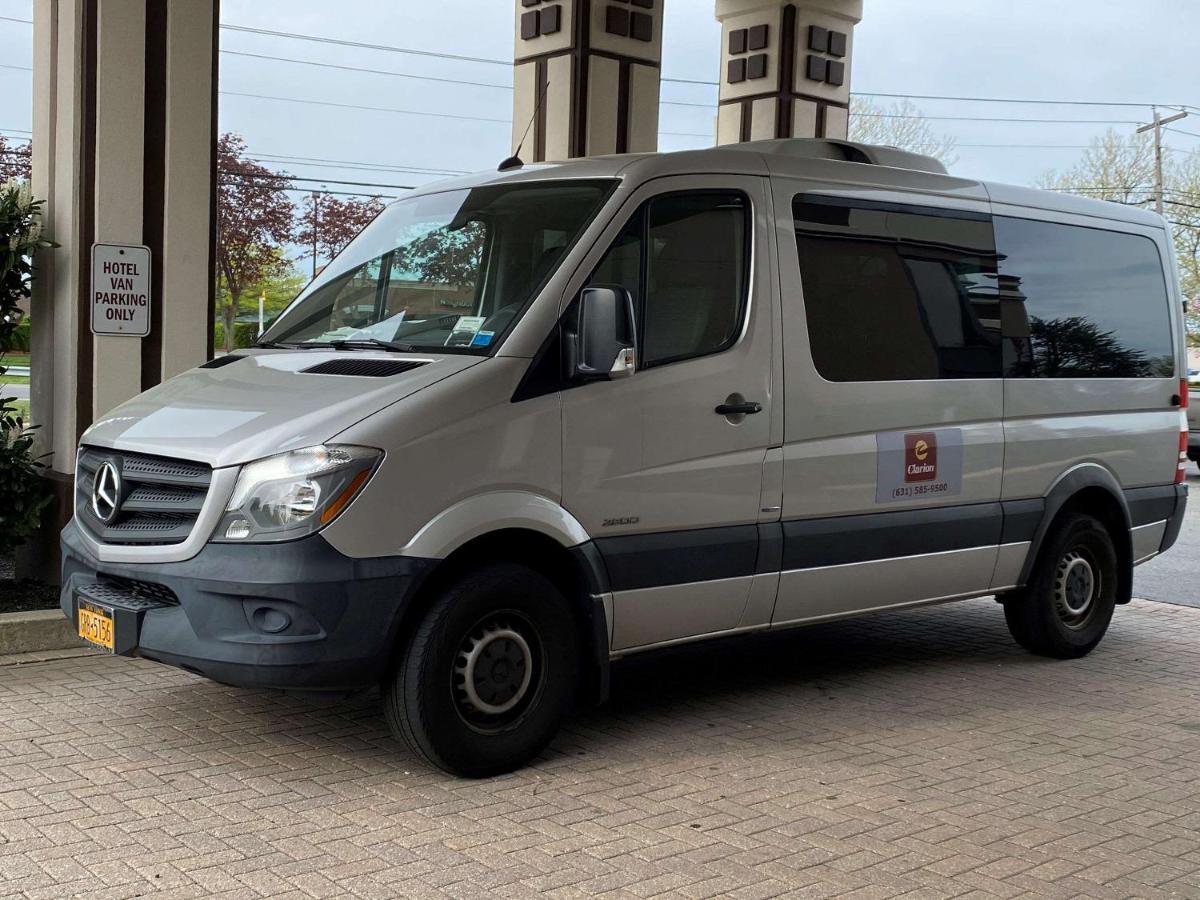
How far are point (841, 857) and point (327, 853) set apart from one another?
5.28 ft

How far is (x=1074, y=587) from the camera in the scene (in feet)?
26.1

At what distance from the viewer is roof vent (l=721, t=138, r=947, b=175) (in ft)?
21.5

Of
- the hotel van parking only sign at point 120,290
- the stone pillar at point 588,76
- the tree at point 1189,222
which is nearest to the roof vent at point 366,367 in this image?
the hotel van parking only sign at point 120,290

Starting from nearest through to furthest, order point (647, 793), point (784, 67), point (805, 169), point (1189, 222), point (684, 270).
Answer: point (647, 793)
point (684, 270)
point (805, 169)
point (784, 67)
point (1189, 222)

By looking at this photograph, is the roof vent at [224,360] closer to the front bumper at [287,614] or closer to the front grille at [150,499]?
the front grille at [150,499]

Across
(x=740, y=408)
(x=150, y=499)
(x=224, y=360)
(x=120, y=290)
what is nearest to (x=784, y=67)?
(x=120, y=290)

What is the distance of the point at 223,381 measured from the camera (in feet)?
19.1

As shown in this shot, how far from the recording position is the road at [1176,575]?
10.7m

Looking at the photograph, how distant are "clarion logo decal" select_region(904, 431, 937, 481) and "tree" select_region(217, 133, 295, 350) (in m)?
36.8

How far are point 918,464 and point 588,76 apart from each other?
5.07 meters

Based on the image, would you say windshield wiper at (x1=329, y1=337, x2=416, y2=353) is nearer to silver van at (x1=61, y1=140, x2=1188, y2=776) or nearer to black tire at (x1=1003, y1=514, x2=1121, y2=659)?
silver van at (x1=61, y1=140, x2=1188, y2=776)

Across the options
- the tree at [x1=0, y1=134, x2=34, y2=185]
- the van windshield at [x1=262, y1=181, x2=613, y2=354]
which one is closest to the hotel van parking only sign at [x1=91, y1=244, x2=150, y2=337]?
the van windshield at [x1=262, y1=181, x2=613, y2=354]

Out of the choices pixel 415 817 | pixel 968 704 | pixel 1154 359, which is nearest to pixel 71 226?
pixel 415 817

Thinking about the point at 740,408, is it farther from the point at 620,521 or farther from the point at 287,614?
the point at 287,614
